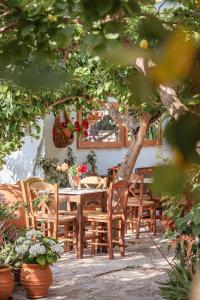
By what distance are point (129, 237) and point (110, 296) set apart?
10.3 ft

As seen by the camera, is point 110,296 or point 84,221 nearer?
point 110,296

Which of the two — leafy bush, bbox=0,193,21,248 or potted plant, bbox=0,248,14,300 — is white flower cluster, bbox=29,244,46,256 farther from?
leafy bush, bbox=0,193,21,248

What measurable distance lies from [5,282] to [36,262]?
352 millimetres

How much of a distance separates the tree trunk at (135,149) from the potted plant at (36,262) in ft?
7.94

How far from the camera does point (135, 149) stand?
725cm

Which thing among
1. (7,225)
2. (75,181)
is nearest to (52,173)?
(75,181)

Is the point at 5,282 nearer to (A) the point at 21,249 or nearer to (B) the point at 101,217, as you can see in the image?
(A) the point at 21,249

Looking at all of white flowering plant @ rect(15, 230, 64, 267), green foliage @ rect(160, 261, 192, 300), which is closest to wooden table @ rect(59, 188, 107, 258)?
Result: white flowering plant @ rect(15, 230, 64, 267)

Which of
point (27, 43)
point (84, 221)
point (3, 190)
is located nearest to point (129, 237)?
point (84, 221)

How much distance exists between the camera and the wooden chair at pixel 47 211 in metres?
6.37

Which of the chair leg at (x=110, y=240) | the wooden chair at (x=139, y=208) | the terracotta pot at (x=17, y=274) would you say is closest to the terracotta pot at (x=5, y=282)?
the terracotta pot at (x=17, y=274)

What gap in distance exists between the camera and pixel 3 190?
22.5 feet

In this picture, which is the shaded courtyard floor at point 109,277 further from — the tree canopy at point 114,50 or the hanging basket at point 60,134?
the tree canopy at point 114,50

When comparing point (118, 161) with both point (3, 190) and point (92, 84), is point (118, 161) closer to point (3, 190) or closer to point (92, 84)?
point (3, 190)
